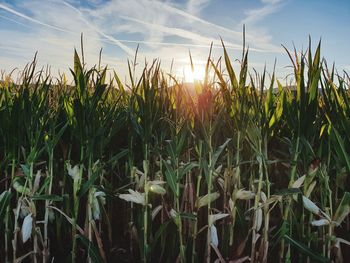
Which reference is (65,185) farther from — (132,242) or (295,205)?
(295,205)

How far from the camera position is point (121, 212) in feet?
7.36

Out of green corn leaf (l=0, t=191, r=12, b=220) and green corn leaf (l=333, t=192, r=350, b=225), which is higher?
green corn leaf (l=333, t=192, r=350, b=225)

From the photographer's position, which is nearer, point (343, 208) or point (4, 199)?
point (343, 208)

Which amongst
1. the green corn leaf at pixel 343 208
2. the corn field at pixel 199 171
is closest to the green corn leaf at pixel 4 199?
the corn field at pixel 199 171

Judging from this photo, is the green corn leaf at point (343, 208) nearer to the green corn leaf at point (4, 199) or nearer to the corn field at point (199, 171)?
the corn field at point (199, 171)

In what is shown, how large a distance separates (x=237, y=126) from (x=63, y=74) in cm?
179


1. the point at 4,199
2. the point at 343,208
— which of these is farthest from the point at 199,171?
the point at 4,199

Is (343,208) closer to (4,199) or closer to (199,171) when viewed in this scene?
(199,171)

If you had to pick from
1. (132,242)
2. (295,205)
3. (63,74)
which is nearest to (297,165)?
(295,205)

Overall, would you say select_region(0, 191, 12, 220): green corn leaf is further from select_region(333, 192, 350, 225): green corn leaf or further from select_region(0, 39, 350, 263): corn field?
select_region(333, 192, 350, 225): green corn leaf

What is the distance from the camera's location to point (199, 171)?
191 centimetres

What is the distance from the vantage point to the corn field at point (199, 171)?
5.72ft

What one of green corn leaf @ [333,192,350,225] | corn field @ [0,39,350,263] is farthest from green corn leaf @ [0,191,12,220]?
green corn leaf @ [333,192,350,225]

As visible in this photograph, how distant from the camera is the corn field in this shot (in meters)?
1.74
